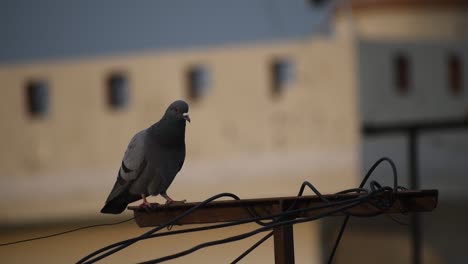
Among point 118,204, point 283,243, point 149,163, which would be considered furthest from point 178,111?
point 283,243

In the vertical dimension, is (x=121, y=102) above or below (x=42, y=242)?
above

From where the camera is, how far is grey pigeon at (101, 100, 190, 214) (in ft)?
18.1

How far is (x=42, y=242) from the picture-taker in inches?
663

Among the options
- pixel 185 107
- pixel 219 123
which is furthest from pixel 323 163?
pixel 185 107

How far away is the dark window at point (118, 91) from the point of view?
720 inches

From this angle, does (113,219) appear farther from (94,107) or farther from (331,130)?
(331,130)

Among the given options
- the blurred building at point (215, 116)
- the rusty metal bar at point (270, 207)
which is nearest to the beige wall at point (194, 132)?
the blurred building at point (215, 116)

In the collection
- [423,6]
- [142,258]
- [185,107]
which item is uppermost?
[423,6]

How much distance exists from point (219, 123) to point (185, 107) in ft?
42.0

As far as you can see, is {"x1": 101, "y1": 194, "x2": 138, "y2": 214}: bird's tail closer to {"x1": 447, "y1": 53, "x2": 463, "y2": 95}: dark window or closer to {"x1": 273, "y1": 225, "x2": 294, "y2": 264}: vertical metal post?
{"x1": 273, "y1": 225, "x2": 294, "y2": 264}: vertical metal post

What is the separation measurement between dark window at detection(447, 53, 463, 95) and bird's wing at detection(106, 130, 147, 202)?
1448 centimetres

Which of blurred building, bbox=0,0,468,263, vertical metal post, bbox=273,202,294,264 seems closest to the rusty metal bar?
vertical metal post, bbox=273,202,294,264

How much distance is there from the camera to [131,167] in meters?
5.52

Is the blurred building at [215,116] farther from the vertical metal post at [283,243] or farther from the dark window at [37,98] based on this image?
the vertical metal post at [283,243]
